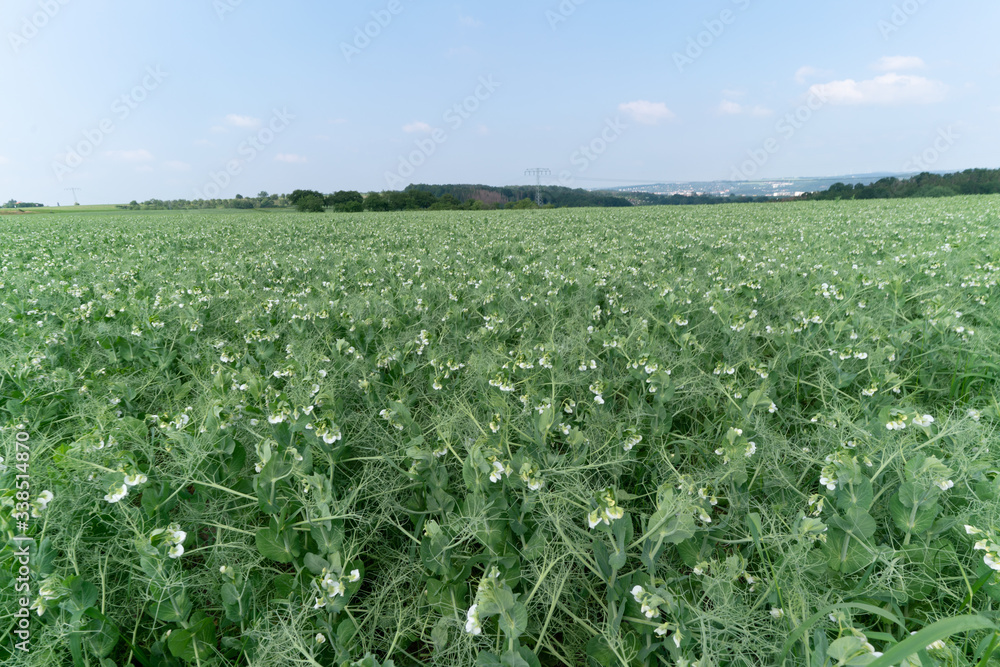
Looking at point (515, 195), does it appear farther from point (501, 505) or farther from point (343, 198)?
point (501, 505)

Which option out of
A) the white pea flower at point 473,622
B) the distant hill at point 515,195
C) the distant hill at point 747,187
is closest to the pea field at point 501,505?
the white pea flower at point 473,622

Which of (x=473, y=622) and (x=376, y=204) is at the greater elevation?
(x=376, y=204)

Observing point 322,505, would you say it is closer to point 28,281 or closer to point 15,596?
point 15,596

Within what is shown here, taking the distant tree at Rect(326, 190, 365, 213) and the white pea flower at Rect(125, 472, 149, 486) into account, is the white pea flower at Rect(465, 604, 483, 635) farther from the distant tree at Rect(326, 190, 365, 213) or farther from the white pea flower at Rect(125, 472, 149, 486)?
the distant tree at Rect(326, 190, 365, 213)

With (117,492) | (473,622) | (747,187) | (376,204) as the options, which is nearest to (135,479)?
(117,492)

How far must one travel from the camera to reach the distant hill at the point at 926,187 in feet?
170

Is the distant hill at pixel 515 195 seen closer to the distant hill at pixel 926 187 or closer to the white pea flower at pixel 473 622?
the distant hill at pixel 926 187

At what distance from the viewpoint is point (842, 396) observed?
3.31 m

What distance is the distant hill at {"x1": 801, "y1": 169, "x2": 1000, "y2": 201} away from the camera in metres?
51.8

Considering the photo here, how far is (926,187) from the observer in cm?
5541

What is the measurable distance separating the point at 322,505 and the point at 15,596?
1.24 m

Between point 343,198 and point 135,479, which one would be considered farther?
point 343,198

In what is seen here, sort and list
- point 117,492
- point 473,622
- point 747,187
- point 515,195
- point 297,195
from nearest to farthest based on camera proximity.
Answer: point 473,622 < point 117,492 < point 747,187 < point 297,195 < point 515,195

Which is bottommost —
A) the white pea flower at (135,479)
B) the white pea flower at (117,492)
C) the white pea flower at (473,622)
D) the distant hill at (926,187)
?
the white pea flower at (473,622)
